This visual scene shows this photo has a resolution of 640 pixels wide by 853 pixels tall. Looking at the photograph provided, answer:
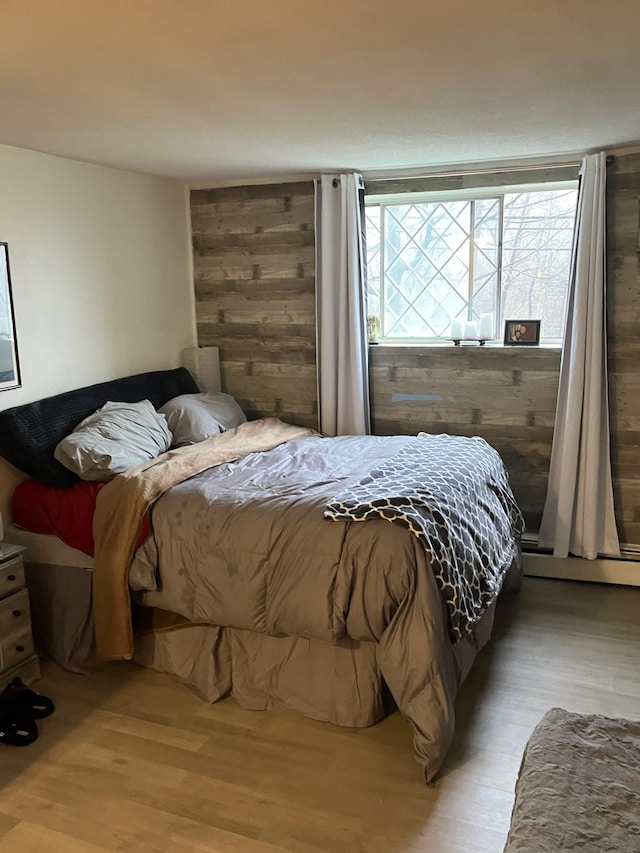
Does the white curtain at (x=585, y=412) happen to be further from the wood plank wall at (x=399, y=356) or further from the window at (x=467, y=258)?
the window at (x=467, y=258)

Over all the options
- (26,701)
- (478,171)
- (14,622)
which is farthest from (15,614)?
(478,171)

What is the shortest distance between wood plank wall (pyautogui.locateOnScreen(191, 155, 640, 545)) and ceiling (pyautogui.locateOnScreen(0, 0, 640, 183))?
705mm

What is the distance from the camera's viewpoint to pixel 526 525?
399 centimetres

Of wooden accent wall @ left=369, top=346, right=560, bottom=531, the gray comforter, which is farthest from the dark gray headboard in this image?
wooden accent wall @ left=369, top=346, right=560, bottom=531

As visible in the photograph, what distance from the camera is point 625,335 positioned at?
363cm

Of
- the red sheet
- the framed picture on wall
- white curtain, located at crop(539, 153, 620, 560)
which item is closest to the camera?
the red sheet

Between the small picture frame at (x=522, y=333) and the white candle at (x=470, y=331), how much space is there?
0.54ft

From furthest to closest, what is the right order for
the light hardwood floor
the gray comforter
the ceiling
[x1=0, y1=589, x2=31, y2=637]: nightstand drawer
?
[x1=0, y1=589, x2=31, y2=637]: nightstand drawer < the gray comforter < the light hardwood floor < the ceiling

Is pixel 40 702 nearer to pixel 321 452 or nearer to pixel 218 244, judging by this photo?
pixel 321 452

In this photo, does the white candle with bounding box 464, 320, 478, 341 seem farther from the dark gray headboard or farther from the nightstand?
the nightstand

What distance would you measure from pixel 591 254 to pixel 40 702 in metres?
3.21

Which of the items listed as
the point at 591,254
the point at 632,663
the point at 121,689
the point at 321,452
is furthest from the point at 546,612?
the point at 121,689

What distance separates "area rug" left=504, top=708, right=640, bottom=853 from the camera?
121 centimetres

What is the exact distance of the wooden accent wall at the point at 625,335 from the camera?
138 inches
